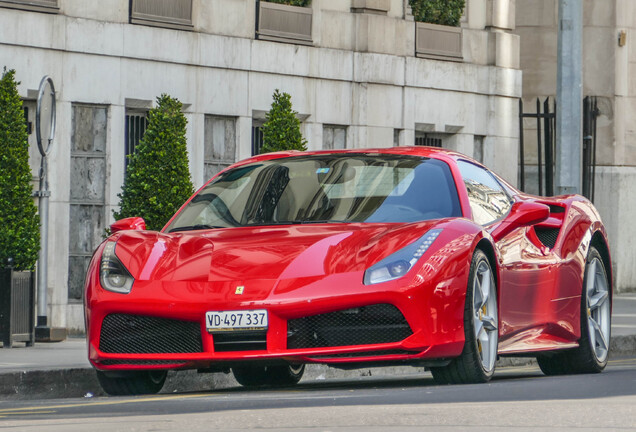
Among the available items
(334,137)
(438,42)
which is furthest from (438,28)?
(334,137)

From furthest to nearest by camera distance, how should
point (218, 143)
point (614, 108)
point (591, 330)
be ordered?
point (614, 108) → point (218, 143) → point (591, 330)

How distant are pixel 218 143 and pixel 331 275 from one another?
45.5 ft

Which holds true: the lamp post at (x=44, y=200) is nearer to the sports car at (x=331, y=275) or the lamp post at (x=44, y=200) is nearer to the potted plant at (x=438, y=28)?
the sports car at (x=331, y=275)

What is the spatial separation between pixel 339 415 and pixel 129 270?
2.42m

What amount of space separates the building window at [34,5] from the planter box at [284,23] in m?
3.91

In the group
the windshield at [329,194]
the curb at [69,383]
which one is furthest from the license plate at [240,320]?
the curb at [69,383]

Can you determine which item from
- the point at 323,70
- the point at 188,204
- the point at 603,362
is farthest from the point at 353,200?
the point at 323,70

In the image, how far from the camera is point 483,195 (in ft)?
35.4

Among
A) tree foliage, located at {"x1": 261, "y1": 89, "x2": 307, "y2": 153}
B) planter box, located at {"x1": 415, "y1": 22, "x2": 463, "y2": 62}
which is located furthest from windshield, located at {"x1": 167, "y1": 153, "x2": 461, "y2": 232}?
planter box, located at {"x1": 415, "y1": 22, "x2": 463, "y2": 62}

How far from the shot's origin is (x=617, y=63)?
3177 cm

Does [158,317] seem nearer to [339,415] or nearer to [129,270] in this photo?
[129,270]

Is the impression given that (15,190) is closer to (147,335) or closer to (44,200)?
(44,200)

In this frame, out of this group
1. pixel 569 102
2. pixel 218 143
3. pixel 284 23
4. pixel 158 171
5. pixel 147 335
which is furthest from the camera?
pixel 284 23

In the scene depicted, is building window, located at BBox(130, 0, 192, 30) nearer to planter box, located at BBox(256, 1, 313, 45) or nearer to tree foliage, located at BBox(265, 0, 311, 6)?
planter box, located at BBox(256, 1, 313, 45)
